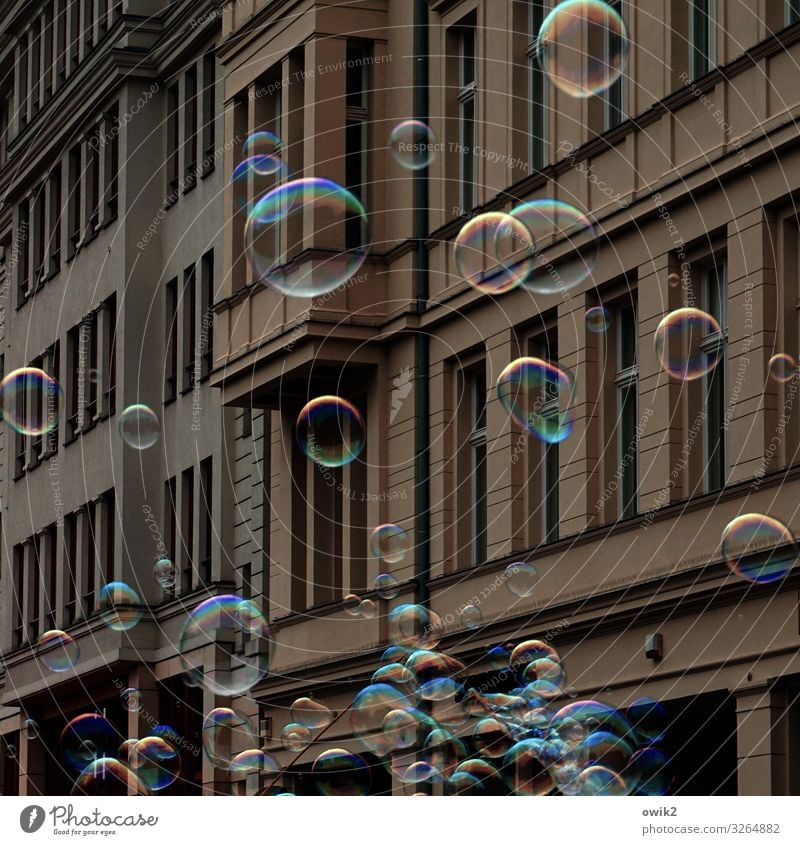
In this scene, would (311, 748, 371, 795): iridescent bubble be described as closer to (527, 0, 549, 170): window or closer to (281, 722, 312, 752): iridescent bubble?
(281, 722, 312, 752): iridescent bubble

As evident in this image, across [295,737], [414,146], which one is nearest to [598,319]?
[414,146]

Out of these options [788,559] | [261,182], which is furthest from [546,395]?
[261,182]

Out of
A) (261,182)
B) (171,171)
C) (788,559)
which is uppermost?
(171,171)

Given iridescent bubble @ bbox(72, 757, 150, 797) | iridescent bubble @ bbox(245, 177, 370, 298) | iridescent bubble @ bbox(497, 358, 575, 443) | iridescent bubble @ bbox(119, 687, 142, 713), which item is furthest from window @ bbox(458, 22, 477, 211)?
iridescent bubble @ bbox(119, 687, 142, 713)

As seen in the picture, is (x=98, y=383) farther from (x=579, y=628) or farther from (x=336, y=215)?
(x=579, y=628)

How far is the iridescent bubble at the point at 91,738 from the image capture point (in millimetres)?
44084

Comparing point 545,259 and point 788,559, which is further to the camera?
point 545,259

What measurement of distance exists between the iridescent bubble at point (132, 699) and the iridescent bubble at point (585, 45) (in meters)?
16.9

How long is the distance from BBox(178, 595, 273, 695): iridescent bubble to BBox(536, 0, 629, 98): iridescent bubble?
10.1 meters

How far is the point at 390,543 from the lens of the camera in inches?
1320

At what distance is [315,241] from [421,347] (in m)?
2.35

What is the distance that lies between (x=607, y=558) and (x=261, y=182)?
1160cm

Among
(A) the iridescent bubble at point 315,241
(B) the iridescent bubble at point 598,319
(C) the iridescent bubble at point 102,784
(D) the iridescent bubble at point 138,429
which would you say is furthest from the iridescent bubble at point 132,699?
(B) the iridescent bubble at point 598,319

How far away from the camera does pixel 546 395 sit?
1158 inches
